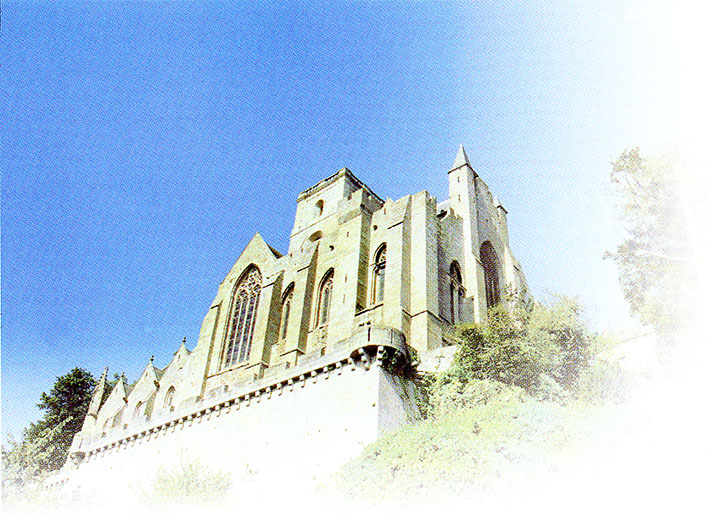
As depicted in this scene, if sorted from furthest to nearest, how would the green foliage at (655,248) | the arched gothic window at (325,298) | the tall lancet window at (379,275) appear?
the arched gothic window at (325,298), the tall lancet window at (379,275), the green foliage at (655,248)

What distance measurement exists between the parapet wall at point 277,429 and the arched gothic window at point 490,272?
13.4 m

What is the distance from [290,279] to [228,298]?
4436 millimetres

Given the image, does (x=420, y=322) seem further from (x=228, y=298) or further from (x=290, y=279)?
(x=228, y=298)

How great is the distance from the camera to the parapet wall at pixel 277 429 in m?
18.1

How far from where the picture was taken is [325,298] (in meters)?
28.7

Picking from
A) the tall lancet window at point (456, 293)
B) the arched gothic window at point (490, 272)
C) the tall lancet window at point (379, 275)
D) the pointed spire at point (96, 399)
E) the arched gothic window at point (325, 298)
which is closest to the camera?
the tall lancet window at point (379, 275)

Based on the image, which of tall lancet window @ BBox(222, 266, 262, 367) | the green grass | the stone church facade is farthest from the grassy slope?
tall lancet window @ BBox(222, 266, 262, 367)

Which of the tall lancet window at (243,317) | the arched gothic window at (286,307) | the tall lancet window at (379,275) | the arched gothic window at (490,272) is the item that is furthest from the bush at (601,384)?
the tall lancet window at (243,317)

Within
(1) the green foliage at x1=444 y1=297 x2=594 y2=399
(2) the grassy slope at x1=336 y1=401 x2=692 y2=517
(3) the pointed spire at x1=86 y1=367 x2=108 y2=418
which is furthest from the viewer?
(3) the pointed spire at x1=86 y1=367 x2=108 y2=418

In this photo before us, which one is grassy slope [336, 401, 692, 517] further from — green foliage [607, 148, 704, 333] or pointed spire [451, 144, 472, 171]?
pointed spire [451, 144, 472, 171]

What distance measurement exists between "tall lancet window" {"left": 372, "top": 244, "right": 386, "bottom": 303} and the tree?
62.1 feet

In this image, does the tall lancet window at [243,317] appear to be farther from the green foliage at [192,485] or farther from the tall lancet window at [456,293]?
the tall lancet window at [456,293]

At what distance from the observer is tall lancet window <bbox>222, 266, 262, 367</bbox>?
30250 mm

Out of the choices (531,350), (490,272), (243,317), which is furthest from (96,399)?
(531,350)
